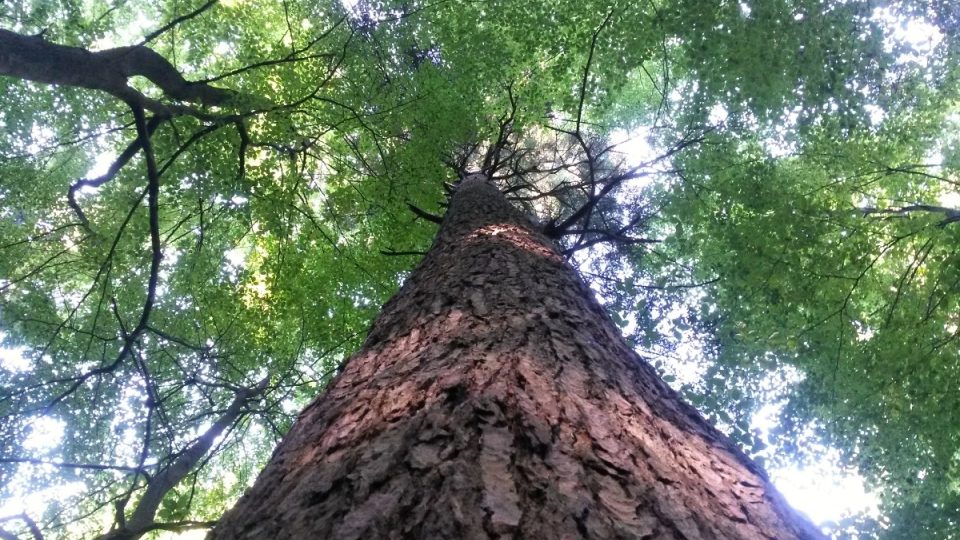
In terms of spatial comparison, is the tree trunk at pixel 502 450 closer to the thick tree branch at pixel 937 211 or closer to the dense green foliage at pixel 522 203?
the dense green foliage at pixel 522 203

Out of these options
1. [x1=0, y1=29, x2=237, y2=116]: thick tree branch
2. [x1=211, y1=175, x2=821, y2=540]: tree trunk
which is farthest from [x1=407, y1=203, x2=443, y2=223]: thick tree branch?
[x1=211, y1=175, x2=821, y2=540]: tree trunk

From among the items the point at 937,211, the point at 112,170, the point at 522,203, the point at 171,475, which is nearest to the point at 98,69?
the point at 112,170

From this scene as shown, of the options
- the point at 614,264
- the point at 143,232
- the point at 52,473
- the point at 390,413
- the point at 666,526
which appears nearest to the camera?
the point at 666,526

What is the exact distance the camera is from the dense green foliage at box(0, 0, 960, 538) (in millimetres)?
5324

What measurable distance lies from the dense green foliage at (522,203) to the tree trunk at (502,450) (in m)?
3.06

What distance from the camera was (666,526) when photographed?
3.71ft

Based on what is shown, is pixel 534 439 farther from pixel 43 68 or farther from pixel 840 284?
pixel 840 284

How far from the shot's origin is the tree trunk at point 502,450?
1079mm

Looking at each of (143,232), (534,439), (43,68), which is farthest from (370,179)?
(534,439)

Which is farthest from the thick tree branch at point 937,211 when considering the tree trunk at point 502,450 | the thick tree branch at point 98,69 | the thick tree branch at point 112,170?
the thick tree branch at point 112,170

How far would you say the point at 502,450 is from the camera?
1.25 metres

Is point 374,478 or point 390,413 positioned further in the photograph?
point 390,413

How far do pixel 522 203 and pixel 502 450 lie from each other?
323 inches

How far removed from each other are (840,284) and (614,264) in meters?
3.68
